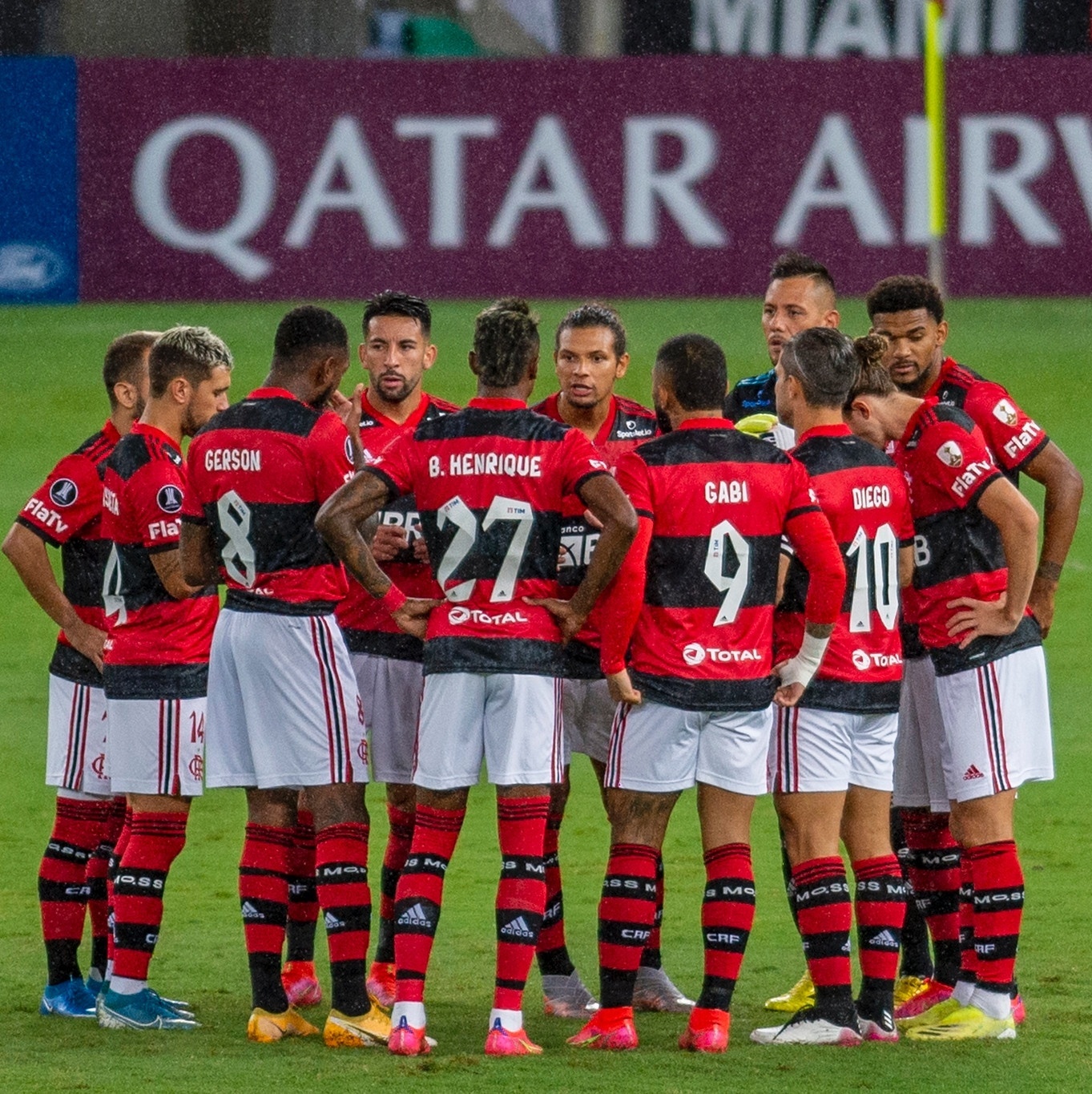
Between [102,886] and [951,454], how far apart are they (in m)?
2.99

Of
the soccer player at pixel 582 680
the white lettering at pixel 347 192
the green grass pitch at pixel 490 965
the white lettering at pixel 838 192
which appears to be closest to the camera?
the green grass pitch at pixel 490 965

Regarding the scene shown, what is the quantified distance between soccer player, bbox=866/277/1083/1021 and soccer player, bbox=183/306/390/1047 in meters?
1.69

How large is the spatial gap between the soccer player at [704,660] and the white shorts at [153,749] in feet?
4.24

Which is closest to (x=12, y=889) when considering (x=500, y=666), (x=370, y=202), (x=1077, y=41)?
(x=500, y=666)

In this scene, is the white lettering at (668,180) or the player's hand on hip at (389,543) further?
the white lettering at (668,180)

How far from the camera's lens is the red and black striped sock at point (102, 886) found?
6660mm

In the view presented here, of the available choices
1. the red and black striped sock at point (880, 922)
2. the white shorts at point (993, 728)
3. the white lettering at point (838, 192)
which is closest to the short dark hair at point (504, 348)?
the white shorts at point (993, 728)

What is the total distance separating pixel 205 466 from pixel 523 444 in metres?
0.93

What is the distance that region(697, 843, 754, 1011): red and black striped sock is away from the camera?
584cm

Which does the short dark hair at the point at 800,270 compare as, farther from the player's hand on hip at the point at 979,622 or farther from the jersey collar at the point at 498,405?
the jersey collar at the point at 498,405

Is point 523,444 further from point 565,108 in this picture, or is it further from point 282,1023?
point 565,108

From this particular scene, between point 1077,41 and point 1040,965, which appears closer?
point 1040,965

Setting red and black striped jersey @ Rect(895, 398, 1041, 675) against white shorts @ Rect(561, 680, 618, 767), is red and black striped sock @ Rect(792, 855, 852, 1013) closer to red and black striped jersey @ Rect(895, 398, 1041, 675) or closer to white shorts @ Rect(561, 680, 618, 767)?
red and black striped jersey @ Rect(895, 398, 1041, 675)

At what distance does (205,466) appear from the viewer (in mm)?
6027
